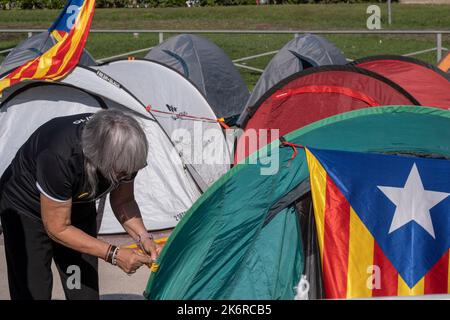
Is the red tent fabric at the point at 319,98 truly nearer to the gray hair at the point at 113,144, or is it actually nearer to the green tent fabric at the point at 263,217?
the green tent fabric at the point at 263,217

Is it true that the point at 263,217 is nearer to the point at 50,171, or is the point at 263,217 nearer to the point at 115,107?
the point at 50,171

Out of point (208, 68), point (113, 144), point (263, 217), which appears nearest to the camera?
point (113, 144)

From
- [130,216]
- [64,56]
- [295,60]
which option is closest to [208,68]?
[295,60]

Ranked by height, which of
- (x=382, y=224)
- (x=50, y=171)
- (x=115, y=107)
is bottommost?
(x=382, y=224)

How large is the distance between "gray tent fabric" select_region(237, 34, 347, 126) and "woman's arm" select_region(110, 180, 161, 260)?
22.0 ft

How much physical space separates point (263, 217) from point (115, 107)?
2845 millimetres

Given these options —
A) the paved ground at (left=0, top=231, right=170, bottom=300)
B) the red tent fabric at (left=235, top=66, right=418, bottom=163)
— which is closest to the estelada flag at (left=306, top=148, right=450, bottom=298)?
the paved ground at (left=0, top=231, right=170, bottom=300)

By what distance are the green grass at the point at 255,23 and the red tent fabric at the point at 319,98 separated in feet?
30.7

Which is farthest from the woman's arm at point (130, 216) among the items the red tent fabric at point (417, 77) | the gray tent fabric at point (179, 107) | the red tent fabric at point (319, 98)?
the red tent fabric at point (417, 77)

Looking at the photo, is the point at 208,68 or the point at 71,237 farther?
the point at 208,68

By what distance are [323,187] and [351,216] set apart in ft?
0.67

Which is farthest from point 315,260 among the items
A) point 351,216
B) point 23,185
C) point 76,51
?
point 76,51

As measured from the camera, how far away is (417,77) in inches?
348

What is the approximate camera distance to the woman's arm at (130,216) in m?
4.05
